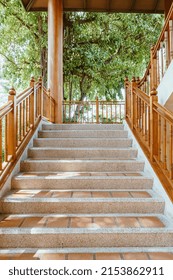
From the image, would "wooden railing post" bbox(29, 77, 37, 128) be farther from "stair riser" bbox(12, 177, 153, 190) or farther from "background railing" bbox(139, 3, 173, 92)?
"background railing" bbox(139, 3, 173, 92)

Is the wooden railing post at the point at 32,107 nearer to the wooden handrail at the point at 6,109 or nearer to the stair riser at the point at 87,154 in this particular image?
the stair riser at the point at 87,154

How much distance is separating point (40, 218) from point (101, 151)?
161 centimetres

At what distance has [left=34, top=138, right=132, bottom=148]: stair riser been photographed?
4.23 m

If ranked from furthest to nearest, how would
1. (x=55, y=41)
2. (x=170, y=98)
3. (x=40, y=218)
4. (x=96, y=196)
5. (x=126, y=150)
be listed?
(x=55, y=41), (x=126, y=150), (x=170, y=98), (x=96, y=196), (x=40, y=218)

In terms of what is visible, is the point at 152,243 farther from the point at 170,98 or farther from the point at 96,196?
the point at 170,98

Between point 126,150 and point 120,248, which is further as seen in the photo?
point 126,150

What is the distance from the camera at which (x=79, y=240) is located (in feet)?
7.66

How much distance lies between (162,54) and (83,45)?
213 inches

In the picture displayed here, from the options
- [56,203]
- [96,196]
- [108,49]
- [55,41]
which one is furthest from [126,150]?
[108,49]

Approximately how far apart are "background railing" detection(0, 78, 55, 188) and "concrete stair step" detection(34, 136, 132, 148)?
254mm

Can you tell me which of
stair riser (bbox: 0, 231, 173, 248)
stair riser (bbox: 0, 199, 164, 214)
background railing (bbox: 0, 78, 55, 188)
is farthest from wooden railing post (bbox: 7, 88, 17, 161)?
stair riser (bbox: 0, 231, 173, 248)

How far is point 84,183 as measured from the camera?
321 cm

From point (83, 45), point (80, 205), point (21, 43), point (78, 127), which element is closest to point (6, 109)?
point (80, 205)

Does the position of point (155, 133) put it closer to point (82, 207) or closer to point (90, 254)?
point (82, 207)
